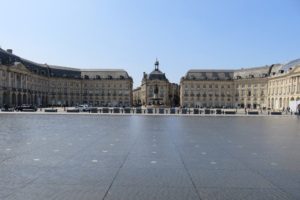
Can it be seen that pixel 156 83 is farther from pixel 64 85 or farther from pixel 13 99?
pixel 13 99

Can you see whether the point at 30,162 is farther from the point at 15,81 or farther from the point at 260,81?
the point at 260,81

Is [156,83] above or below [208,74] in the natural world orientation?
below

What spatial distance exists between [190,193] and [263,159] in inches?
212

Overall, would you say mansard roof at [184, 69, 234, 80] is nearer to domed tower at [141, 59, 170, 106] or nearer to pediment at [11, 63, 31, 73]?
domed tower at [141, 59, 170, 106]

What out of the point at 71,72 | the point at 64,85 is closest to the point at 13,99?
the point at 64,85

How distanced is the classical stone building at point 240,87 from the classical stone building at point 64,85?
99.8 ft

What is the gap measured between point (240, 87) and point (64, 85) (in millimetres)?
76449

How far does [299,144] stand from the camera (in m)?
16.4

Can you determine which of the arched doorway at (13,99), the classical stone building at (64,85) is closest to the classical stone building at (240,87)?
the classical stone building at (64,85)

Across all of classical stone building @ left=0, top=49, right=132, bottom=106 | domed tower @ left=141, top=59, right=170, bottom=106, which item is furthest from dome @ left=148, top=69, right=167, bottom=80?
classical stone building @ left=0, top=49, right=132, bottom=106

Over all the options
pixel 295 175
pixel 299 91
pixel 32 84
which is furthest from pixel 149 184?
pixel 32 84

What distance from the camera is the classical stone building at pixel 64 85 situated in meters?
106

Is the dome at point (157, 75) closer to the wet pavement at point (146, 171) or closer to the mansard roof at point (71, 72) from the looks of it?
the mansard roof at point (71, 72)

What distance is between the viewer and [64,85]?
143 m
